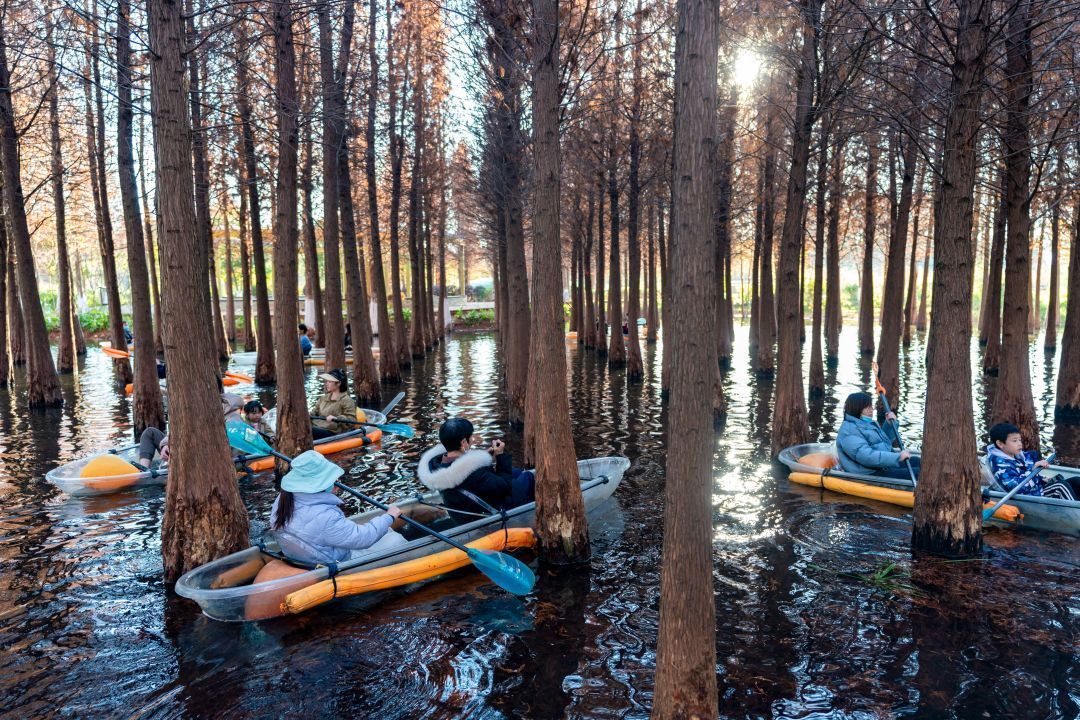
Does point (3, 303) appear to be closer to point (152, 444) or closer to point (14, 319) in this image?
point (14, 319)

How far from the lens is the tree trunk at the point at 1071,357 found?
1411cm

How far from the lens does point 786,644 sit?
5.72m

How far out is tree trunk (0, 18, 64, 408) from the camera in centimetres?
1523

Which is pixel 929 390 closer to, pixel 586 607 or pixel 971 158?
pixel 971 158

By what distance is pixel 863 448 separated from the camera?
32.1ft

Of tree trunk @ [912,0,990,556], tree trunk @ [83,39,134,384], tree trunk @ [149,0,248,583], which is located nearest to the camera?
tree trunk @ [149,0,248,583]

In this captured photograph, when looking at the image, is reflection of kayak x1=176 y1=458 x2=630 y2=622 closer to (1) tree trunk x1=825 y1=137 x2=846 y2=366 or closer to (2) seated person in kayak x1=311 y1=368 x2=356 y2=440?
(2) seated person in kayak x1=311 y1=368 x2=356 y2=440

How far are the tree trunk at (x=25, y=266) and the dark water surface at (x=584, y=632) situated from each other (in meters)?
8.67

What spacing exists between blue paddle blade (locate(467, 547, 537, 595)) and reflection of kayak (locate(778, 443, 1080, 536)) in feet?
15.8

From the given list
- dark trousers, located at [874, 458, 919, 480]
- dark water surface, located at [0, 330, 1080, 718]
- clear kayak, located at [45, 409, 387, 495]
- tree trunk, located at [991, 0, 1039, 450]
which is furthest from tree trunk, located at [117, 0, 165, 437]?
tree trunk, located at [991, 0, 1039, 450]

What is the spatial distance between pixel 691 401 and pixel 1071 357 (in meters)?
14.7

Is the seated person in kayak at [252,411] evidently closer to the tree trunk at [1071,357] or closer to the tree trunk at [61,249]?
the tree trunk at [61,249]

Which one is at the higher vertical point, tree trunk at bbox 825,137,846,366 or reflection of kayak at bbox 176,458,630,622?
tree trunk at bbox 825,137,846,366

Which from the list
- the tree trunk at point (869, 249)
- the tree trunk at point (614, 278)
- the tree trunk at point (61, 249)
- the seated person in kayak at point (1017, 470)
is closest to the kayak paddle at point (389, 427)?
the tree trunk at point (614, 278)
